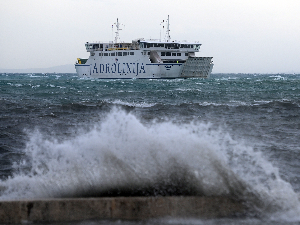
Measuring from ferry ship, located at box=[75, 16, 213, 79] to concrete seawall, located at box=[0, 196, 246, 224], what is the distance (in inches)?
2292

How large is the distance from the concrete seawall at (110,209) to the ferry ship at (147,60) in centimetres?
5822

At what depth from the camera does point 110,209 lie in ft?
12.9

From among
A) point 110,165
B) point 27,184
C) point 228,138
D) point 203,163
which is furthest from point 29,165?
point 228,138

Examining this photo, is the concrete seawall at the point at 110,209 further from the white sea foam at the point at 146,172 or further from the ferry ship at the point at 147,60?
the ferry ship at the point at 147,60

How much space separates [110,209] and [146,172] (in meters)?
1.10

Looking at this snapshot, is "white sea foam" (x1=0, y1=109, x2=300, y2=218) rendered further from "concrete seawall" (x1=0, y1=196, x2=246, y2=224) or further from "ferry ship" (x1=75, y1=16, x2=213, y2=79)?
"ferry ship" (x1=75, y1=16, x2=213, y2=79)

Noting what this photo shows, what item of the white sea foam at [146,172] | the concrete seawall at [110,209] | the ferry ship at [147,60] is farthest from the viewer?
the ferry ship at [147,60]

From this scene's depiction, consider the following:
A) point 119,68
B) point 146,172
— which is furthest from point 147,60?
point 146,172

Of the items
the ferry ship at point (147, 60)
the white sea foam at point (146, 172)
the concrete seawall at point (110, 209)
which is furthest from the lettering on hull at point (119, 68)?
the concrete seawall at point (110, 209)

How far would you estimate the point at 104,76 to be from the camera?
6575 cm

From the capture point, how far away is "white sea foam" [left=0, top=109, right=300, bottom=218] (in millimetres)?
4617

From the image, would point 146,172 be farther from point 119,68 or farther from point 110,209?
point 119,68

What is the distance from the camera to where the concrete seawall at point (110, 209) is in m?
3.86

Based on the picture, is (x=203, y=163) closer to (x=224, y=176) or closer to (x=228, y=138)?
(x=224, y=176)
